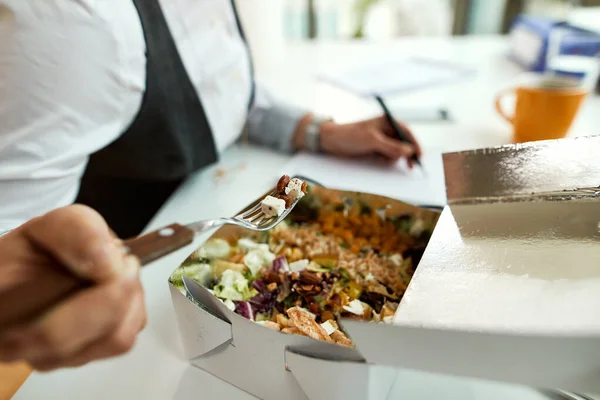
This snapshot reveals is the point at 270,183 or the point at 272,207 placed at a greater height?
the point at 272,207

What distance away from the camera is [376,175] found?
0.78 metres

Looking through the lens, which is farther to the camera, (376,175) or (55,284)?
(376,175)

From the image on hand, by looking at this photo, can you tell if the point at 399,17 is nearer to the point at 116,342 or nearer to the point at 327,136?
the point at 327,136

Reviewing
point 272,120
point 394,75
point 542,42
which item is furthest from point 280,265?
point 542,42

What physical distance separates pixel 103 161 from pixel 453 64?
3.27 ft

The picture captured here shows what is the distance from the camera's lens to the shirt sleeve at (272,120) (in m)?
0.90

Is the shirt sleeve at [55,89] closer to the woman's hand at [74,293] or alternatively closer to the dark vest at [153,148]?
the dark vest at [153,148]

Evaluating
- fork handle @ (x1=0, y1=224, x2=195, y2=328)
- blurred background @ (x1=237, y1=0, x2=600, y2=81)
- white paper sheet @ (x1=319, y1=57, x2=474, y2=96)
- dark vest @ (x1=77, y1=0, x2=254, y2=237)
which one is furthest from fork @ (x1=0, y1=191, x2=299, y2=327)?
blurred background @ (x1=237, y1=0, x2=600, y2=81)

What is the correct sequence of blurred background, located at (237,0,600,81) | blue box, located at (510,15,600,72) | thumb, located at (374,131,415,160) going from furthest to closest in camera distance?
blurred background, located at (237,0,600,81)
blue box, located at (510,15,600,72)
thumb, located at (374,131,415,160)

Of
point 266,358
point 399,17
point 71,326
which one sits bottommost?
point 399,17

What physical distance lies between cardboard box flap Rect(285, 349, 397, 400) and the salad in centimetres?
5

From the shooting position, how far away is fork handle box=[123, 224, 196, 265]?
0.98ft

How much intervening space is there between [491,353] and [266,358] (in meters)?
0.18

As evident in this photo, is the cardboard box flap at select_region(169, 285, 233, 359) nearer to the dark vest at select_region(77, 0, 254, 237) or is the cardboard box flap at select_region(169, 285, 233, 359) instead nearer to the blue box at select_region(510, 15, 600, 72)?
the dark vest at select_region(77, 0, 254, 237)
